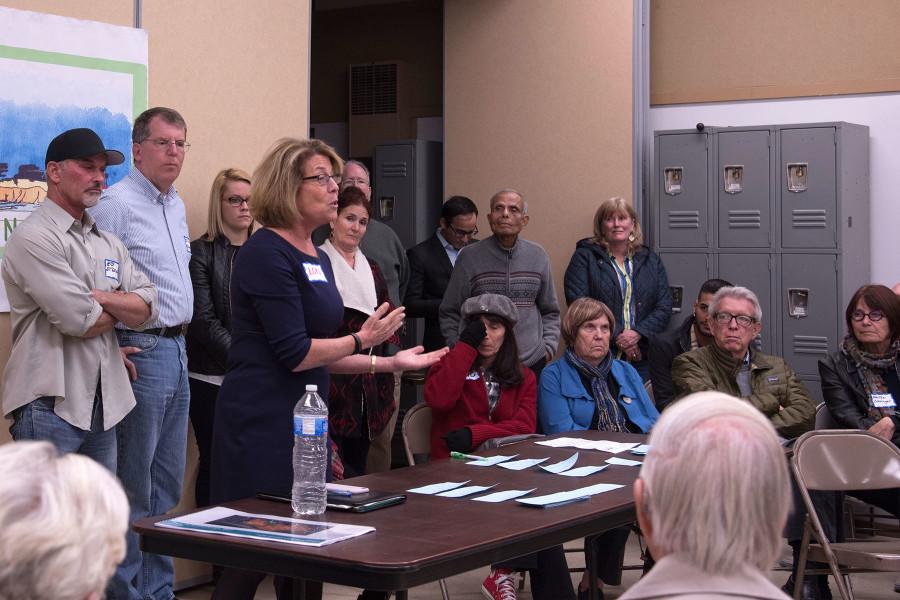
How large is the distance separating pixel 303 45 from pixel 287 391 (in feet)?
9.99

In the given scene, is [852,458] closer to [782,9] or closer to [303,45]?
[303,45]

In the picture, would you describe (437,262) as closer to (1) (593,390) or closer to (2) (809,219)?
(1) (593,390)

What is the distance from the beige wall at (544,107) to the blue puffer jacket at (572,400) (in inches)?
98.9

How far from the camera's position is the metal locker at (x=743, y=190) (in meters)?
7.45

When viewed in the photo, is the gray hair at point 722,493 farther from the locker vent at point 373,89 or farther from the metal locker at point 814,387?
the locker vent at point 373,89

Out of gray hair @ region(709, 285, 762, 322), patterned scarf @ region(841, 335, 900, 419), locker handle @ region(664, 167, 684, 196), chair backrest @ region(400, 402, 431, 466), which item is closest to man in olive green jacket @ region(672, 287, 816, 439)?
gray hair @ region(709, 285, 762, 322)

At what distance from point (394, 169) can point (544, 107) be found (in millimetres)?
1378

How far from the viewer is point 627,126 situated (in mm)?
7641

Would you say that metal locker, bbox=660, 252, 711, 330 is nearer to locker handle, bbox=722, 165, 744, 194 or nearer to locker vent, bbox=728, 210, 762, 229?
locker vent, bbox=728, 210, 762, 229

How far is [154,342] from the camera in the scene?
4512 millimetres

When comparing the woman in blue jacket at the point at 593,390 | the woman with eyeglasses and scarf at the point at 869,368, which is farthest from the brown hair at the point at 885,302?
the woman in blue jacket at the point at 593,390

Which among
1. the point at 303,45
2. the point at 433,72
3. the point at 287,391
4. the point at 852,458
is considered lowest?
the point at 852,458

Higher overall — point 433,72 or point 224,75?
point 433,72

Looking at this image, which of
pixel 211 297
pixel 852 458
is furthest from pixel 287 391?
pixel 852 458
